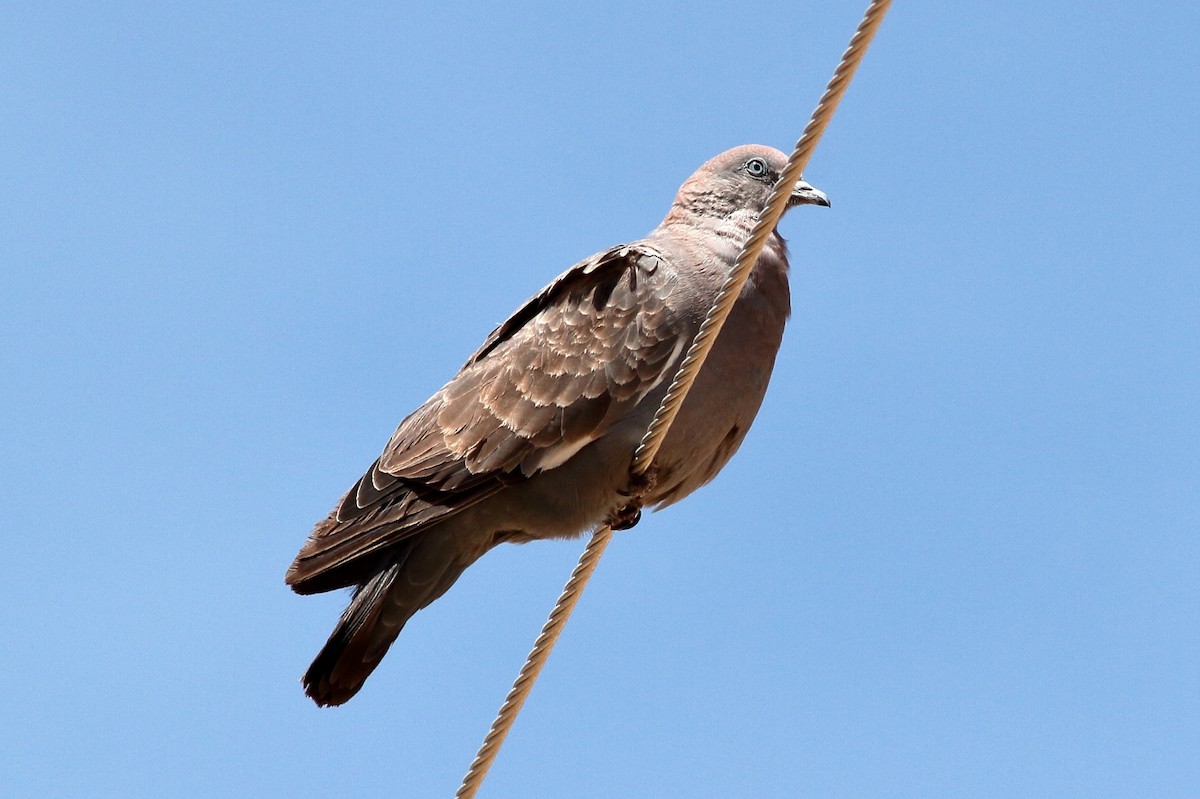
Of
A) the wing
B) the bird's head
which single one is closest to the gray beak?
the bird's head

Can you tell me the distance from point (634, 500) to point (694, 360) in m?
1.24

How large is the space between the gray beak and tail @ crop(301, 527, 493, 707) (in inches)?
69.3

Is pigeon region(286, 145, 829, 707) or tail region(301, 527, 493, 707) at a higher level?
pigeon region(286, 145, 829, 707)

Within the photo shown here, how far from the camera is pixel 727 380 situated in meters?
5.42

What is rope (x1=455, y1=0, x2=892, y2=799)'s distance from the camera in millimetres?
3922

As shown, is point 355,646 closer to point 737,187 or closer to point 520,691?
point 520,691

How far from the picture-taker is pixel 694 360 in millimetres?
4355

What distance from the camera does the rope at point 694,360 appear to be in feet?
12.9

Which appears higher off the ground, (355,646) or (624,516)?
(624,516)

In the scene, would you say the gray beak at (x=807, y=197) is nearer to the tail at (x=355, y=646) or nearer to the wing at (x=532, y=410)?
the wing at (x=532, y=410)

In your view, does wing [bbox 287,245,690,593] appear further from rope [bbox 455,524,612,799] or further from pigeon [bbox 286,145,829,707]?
rope [bbox 455,524,612,799]

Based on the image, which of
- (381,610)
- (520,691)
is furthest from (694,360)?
(381,610)

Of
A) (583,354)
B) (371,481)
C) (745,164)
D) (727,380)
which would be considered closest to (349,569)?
(371,481)

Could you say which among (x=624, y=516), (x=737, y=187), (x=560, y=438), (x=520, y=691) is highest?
(x=737, y=187)
